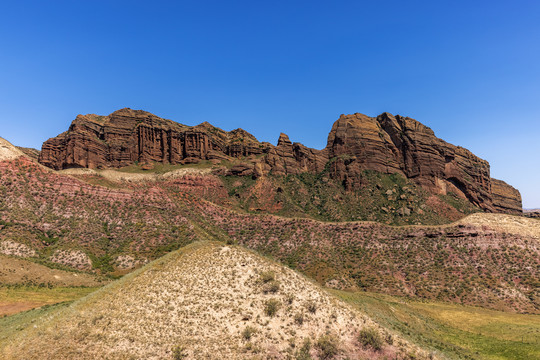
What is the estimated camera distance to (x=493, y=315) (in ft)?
142

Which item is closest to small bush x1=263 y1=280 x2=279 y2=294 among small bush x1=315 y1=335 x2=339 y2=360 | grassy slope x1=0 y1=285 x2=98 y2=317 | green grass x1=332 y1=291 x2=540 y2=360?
small bush x1=315 y1=335 x2=339 y2=360

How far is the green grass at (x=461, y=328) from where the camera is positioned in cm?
2806

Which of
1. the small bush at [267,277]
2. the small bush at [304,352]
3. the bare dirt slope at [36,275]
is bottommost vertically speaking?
the bare dirt slope at [36,275]

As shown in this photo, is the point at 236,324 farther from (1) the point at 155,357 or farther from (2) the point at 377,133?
(2) the point at 377,133

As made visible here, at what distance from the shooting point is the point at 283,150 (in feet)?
385

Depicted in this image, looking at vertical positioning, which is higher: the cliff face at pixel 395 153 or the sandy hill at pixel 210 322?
the cliff face at pixel 395 153

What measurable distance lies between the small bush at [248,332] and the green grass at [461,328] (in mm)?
11195

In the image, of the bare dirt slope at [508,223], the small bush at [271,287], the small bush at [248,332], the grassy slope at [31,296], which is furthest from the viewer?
the bare dirt slope at [508,223]

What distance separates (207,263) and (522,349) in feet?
97.0

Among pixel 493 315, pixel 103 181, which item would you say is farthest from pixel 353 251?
pixel 103 181

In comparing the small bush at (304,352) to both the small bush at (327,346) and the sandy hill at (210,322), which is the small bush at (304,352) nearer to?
the sandy hill at (210,322)

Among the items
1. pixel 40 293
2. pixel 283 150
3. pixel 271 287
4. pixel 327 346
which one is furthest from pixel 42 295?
pixel 283 150

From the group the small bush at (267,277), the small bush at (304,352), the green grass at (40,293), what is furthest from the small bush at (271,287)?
the green grass at (40,293)

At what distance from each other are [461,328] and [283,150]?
86.6 meters
